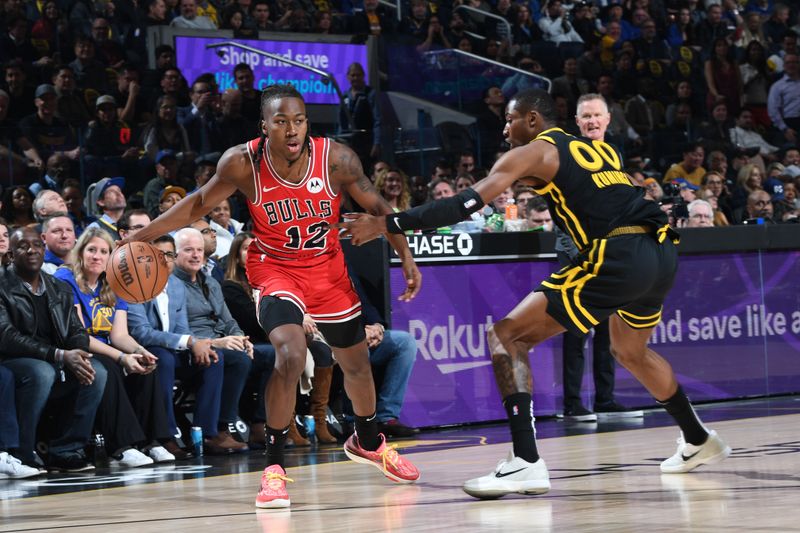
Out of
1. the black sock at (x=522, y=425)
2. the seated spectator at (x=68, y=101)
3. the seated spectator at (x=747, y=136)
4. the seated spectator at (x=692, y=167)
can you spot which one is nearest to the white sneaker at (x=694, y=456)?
the black sock at (x=522, y=425)

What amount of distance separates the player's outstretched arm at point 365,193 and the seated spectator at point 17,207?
15.1 ft

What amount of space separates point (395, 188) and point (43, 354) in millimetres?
4016

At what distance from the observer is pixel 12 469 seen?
300 inches

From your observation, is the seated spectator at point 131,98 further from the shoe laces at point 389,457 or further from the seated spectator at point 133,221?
the shoe laces at point 389,457

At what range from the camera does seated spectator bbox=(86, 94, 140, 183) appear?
11.2 meters

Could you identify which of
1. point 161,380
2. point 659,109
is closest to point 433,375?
point 161,380

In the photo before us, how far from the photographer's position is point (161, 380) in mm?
8438

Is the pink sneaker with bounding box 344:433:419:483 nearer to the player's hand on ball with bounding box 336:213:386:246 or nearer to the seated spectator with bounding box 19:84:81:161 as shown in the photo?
the player's hand on ball with bounding box 336:213:386:246

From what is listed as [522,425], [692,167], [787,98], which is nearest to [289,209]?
[522,425]

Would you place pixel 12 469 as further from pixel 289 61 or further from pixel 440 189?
pixel 289 61

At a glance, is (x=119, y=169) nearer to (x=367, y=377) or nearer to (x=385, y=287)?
(x=385, y=287)

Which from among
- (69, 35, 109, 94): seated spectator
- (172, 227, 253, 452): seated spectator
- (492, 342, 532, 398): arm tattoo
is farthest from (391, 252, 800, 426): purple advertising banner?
(69, 35, 109, 94): seated spectator

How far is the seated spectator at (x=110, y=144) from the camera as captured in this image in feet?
36.8

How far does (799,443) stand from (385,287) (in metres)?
3.27
